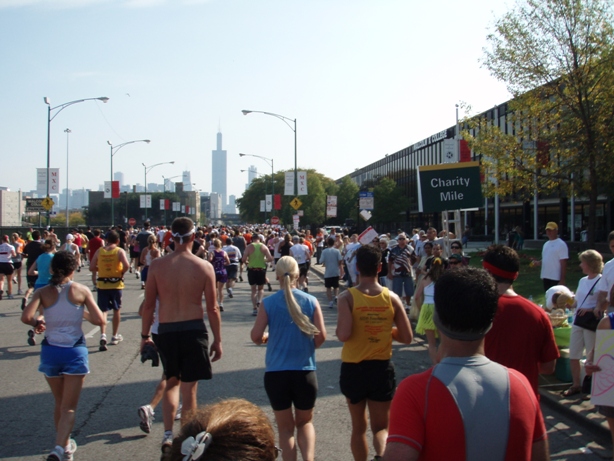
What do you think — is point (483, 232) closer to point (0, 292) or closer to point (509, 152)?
point (509, 152)

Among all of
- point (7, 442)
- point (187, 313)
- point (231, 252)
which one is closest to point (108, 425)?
point (7, 442)

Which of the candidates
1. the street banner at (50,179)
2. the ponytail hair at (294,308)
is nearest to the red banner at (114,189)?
the street banner at (50,179)

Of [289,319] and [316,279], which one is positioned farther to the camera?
[316,279]

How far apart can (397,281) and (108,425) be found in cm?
844

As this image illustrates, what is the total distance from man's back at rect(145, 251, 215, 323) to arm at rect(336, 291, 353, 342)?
4.59ft

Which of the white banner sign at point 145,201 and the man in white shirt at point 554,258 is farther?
the white banner sign at point 145,201

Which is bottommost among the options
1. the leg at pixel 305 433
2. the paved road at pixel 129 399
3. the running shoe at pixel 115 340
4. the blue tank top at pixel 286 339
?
the paved road at pixel 129 399

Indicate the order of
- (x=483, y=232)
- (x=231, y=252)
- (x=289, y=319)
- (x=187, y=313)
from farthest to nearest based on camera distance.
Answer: (x=483, y=232) < (x=231, y=252) < (x=187, y=313) < (x=289, y=319)

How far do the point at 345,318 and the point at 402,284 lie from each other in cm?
918

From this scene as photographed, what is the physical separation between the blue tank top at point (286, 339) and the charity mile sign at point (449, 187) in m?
7.60

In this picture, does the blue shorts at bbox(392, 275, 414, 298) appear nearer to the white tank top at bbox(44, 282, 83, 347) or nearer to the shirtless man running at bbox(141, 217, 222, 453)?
the shirtless man running at bbox(141, 217, 222, 453)

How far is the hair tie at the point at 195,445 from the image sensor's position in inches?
70.5

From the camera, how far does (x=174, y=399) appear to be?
5723 millimetres

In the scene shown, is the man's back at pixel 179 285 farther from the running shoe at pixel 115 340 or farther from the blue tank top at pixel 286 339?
the running shoe at pixel 115 340
